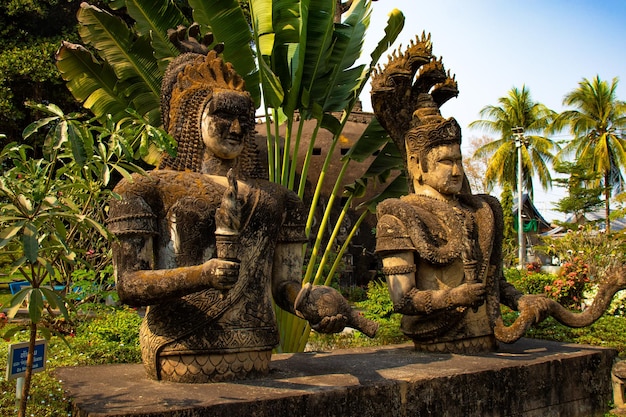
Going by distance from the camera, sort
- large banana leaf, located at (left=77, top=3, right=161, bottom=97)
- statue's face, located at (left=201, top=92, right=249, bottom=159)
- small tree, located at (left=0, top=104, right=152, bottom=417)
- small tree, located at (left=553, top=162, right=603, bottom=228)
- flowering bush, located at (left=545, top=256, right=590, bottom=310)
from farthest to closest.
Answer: small tree, located at (left=553, top=162, right=603, bottom=228) < flowering bush, located at (left=545, top=256, right=590, bottom=310) < large banana leaf, located at (left=77, top=3, right=161, bottom=97) < statue's face, located at (left=201, top=92, right=249, bottom=159) < small tree, located at (left=0, top=104, right=152, bottom=417)

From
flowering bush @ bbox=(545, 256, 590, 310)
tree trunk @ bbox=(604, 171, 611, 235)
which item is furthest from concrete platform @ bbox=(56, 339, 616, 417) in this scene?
tree trunk @ bbox=(604, 171, 611, 235)

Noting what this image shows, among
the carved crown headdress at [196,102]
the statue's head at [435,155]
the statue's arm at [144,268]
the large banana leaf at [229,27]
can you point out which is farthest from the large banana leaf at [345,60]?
the statue's arm at [144,268]

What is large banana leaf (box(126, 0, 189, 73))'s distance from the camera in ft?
29.4

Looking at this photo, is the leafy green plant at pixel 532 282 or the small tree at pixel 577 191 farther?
the small tree at pixel 577 191

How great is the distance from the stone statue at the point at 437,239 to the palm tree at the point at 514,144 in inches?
1084

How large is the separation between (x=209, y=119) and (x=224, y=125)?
0.36ft

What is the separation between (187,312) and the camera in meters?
4.02

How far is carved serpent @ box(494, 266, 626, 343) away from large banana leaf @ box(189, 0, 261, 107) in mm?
4976

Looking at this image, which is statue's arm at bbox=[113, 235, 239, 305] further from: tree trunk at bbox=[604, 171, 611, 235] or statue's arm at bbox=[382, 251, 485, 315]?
tree trunk at bbox=[604, 171, 611, 235]

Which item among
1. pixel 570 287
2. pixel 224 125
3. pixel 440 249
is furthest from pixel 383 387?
pixel 570 287

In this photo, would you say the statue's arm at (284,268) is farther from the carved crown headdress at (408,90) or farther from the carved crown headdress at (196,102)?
the carved crown headdress at (408,90)

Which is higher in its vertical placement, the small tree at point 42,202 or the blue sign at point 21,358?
the small tree at point 42,202

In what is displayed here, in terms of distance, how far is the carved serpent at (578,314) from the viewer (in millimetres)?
5215

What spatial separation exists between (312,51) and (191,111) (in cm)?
473
